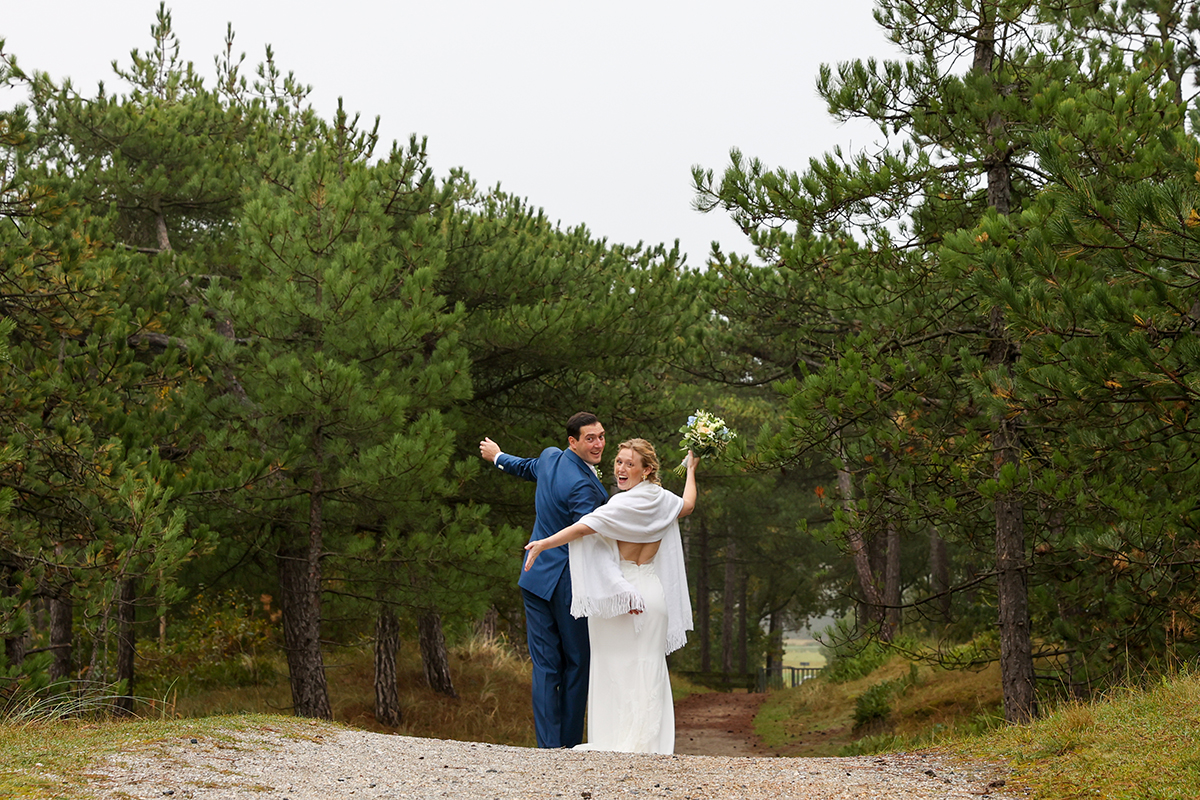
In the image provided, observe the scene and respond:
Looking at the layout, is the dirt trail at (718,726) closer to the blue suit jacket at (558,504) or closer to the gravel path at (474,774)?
the blue suit jacket at (558,504)

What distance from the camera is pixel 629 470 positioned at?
620 cm

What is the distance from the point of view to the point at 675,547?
20.9ft

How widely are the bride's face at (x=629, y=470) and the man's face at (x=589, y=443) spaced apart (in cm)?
21

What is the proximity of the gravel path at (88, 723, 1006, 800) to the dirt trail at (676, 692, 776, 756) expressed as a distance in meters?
5.84

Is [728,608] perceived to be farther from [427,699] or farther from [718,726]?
[427,699]

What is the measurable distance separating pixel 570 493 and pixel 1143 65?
17.5ft

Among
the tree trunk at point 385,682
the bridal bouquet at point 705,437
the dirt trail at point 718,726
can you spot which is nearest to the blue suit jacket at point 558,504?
the bridal bouquet at point 705,437

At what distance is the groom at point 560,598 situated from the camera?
636 cm

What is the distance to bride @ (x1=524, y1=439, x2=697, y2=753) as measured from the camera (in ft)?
19.7

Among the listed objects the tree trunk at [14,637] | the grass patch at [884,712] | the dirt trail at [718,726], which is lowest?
the dirt trail at [718,726]

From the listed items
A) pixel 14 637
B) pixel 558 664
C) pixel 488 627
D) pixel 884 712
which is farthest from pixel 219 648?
pixel 558 664

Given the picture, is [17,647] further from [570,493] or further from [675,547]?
[675,547]

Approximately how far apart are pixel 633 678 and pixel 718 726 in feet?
31.9

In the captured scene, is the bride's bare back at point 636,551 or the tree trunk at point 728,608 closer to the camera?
the bride's bare back at point 636,551
